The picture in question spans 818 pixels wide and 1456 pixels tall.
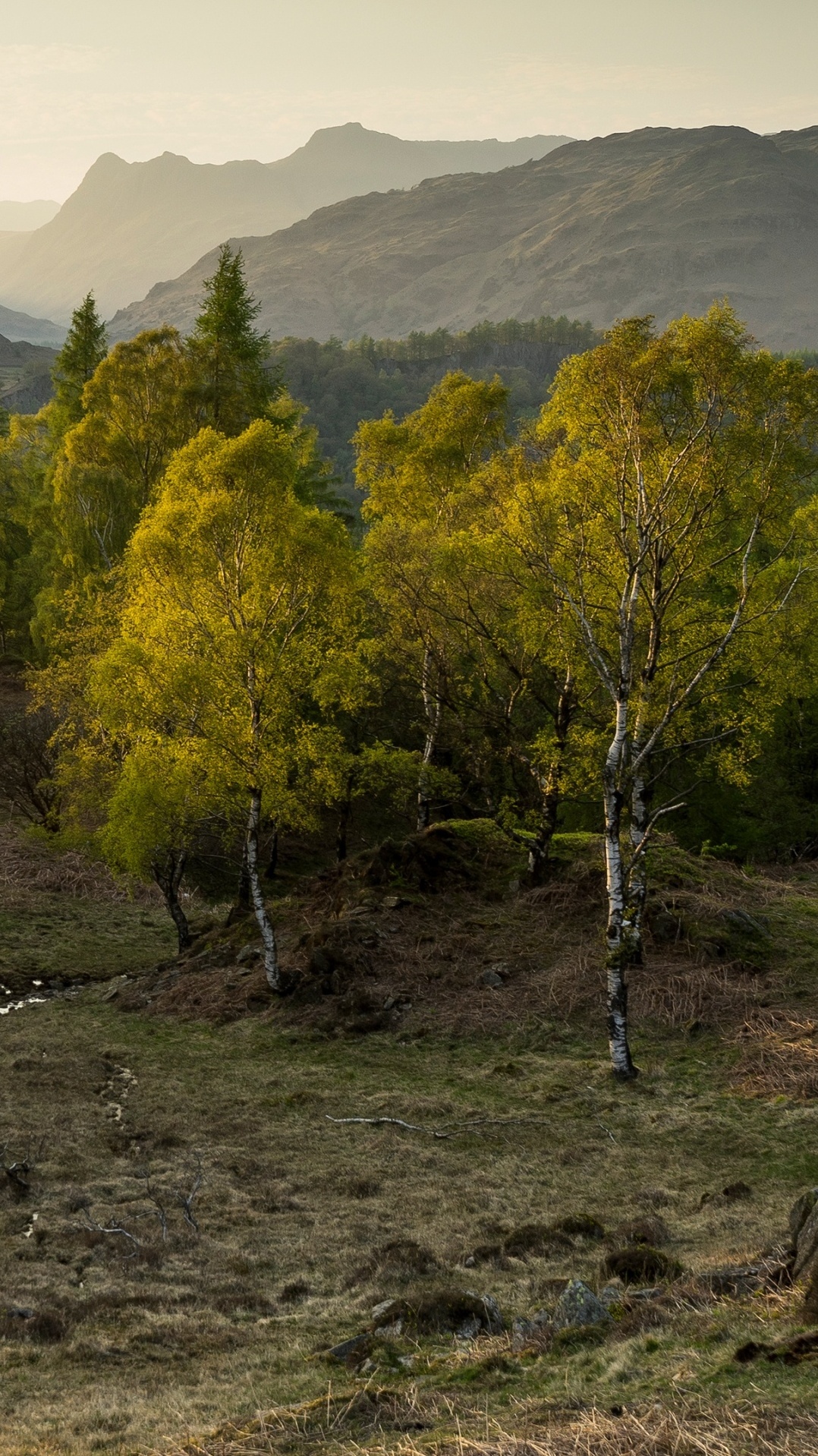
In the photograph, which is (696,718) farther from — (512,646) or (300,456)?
(300,456)

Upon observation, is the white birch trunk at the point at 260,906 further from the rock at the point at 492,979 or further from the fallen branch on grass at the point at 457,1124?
the fallen branch on grass at the point at 457,1124

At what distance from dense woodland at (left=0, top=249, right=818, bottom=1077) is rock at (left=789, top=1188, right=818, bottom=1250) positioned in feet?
25.8

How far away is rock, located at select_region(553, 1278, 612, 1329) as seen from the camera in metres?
8.38

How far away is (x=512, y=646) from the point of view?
2591 centimetres

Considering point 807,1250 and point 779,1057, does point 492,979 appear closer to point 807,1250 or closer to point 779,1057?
point 779,1057

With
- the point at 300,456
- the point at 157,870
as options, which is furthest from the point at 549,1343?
the point at 300,456

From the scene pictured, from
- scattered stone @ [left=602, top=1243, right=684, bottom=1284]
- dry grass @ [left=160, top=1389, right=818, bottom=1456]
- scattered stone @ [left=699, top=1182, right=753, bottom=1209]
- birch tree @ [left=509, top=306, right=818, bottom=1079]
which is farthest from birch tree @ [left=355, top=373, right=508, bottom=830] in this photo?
dry grass @ [left=160, top=1389, right=818, bottom=1456]

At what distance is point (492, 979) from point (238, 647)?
31.9ft

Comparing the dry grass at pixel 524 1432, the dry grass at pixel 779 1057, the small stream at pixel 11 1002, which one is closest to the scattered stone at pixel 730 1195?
the dry grass at pixel 779 1057

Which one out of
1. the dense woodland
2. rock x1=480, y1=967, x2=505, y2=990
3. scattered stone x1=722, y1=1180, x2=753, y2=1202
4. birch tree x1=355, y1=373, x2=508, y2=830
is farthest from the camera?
birch tree x1=355, y1=373, x2=508, y2=830

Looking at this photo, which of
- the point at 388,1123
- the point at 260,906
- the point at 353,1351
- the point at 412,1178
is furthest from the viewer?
the point at 260,906

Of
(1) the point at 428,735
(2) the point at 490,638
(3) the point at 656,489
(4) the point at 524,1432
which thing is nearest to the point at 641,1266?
(4) the point at 524,1432

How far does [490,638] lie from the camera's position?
2511cm

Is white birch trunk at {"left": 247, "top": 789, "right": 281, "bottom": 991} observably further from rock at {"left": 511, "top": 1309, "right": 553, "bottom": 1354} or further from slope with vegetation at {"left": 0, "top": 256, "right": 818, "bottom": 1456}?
rock at {"left": 511, "top": 1309, "right": 553, "bottom": 1354}
